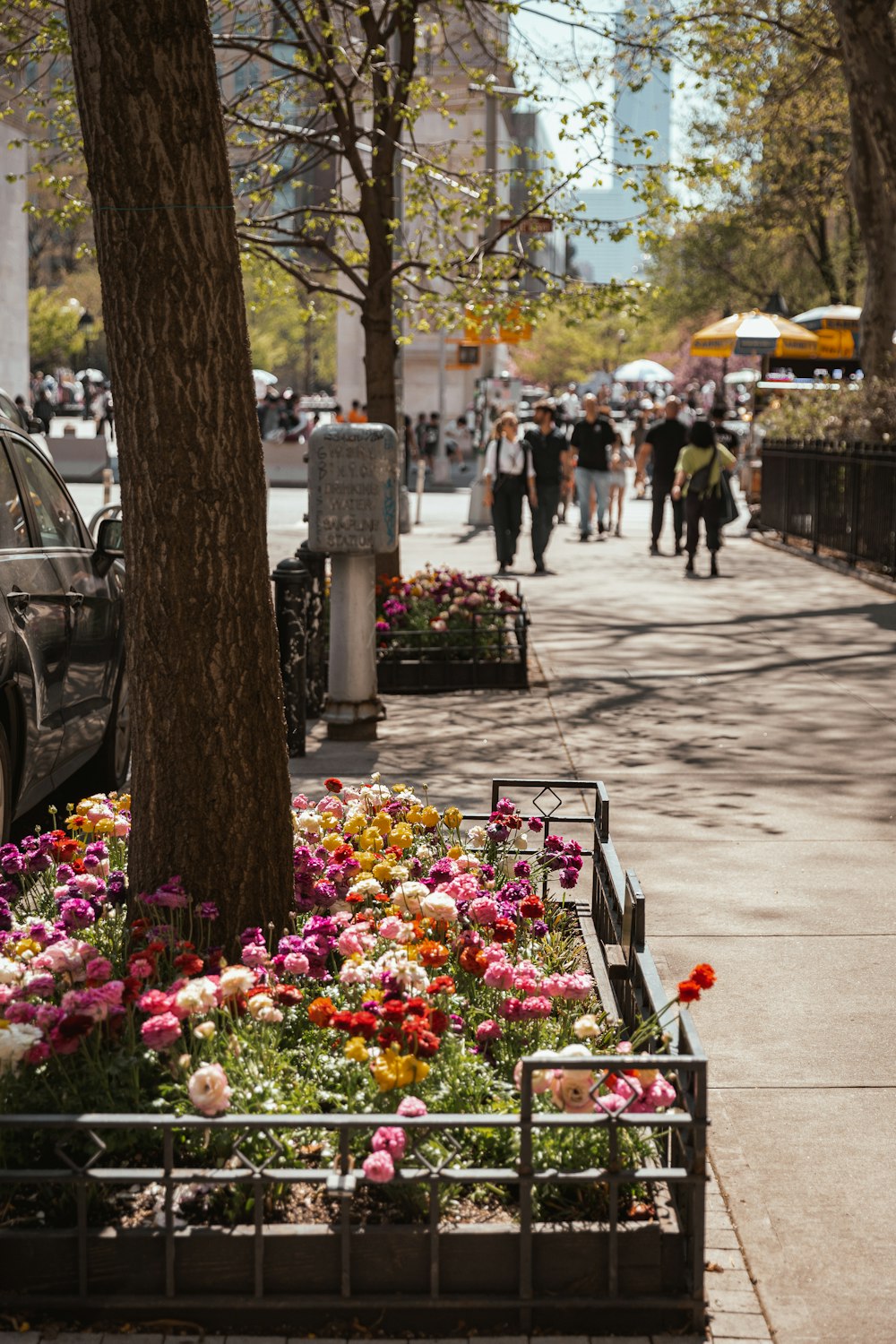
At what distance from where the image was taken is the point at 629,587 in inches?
744

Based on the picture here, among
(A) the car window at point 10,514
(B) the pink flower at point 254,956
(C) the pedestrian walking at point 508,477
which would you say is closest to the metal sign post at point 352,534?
(A) the car window at point 10,514

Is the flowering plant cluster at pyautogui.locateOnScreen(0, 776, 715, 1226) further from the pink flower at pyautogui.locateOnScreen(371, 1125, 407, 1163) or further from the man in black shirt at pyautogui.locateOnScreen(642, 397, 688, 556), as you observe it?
the man in black shirt at pyautogui.locateOnScreen(642, 397, 688, 556)

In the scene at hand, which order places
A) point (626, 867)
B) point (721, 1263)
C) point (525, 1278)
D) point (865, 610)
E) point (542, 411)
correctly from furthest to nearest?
point (542, 411) → point (865, 610) → point (626, 867) → point (721, 1263) → point (525, 1278)

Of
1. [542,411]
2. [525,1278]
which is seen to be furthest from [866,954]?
[542,411]

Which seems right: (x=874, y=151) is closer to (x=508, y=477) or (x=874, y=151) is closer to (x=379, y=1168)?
(x=508, y=477)

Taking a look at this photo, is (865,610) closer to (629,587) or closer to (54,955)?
(629,587)

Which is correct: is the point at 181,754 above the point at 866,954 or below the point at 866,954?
above

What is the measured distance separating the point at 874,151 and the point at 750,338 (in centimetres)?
717

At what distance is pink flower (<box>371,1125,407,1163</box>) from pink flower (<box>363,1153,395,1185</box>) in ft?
0.13

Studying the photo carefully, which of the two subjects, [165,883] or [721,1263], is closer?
[721,1263]

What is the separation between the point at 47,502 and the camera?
7.63 m

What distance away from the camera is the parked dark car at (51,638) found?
6656mm

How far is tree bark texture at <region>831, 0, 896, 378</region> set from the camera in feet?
61.1

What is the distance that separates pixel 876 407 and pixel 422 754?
13.5 m
